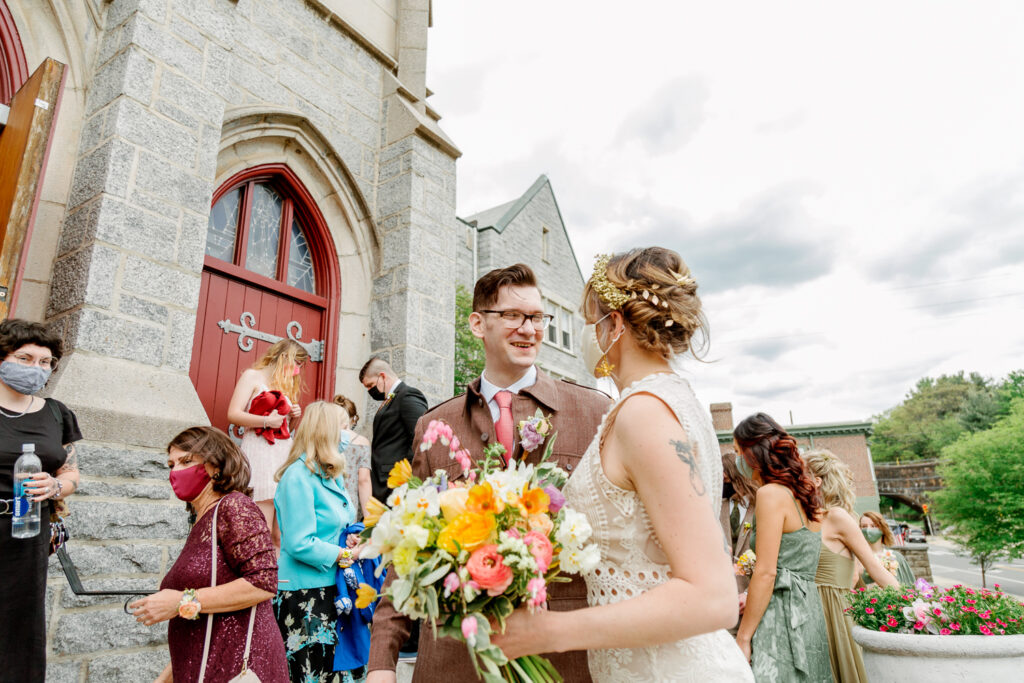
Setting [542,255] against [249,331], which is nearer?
[249,331]

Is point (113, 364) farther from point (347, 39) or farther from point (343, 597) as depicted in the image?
point (347, 39)

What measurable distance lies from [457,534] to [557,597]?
0.73 meters

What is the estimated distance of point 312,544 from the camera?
11.2 ft

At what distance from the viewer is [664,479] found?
1345 mm

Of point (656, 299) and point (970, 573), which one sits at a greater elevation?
point (656, 299)

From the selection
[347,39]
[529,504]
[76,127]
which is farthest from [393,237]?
[529,504]

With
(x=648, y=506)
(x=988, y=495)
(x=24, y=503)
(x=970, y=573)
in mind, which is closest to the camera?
(x=648, y=506)

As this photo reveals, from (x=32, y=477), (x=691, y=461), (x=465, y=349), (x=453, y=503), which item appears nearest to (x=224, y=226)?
(x=32, y=477)

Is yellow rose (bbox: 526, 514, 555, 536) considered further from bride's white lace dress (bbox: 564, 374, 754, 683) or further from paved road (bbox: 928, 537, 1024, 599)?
paved road (bbox: 928, 537, 1024, 599)

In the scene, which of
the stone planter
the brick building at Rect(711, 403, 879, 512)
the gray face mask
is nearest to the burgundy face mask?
the gray face mask

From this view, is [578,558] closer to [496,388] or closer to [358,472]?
[496,388]

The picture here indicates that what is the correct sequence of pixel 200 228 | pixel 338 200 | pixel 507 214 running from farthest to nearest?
pixel 507 214, pixel 338 200, pixel 200 228

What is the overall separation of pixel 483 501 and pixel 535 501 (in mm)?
117

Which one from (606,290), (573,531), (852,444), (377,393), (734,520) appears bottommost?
(734,520)
